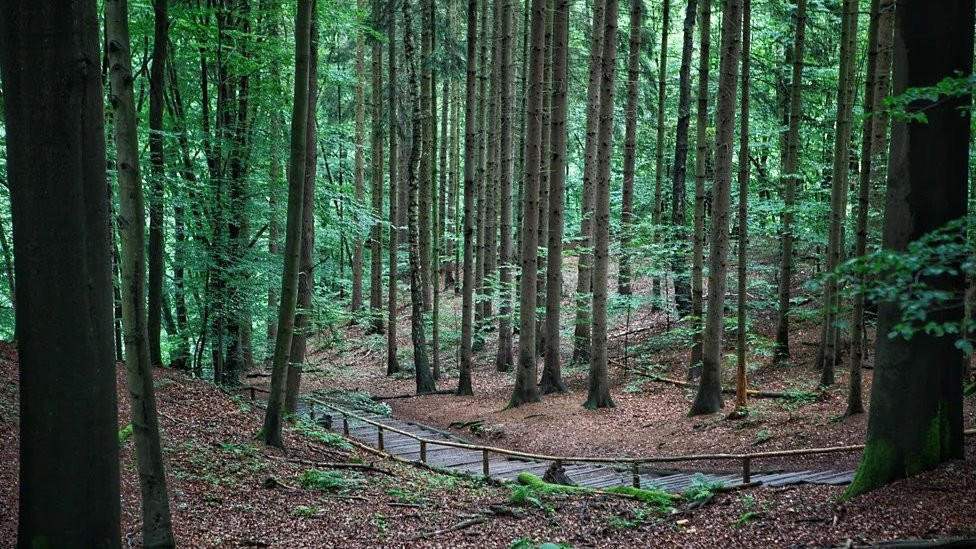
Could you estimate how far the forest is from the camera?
4855mm

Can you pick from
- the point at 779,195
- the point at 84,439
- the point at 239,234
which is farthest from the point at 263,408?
the point at 779,195

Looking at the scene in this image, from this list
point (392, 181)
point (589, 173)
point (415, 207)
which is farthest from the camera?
point (392, 181)

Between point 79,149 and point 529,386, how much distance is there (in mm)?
13130

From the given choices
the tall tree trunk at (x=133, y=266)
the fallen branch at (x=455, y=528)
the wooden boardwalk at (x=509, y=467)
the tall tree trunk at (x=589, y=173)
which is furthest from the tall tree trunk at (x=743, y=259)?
the tall tree trunk at (x=133, y=266)

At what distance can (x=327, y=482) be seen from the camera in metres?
9.98

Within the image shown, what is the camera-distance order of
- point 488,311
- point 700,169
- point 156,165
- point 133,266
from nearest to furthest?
point 133,266 < point 156,165 < point 700,169 < point 488,311

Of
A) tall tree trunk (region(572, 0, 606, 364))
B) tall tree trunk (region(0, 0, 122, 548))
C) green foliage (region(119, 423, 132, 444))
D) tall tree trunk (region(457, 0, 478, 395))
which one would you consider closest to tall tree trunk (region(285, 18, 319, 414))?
green foliage (region(119, 423, 132, 444))

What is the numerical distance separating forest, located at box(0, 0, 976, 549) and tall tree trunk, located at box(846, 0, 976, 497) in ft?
0.08

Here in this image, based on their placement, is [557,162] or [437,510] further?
[557,162]

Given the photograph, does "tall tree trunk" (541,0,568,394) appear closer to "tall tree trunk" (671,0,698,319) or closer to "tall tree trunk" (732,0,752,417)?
"tall tree trunk" (732,0,752,417)

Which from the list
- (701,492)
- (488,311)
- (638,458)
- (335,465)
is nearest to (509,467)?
(638,458)

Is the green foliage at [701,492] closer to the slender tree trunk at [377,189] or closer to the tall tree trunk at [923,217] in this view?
the tall tree trunk at [923,217]

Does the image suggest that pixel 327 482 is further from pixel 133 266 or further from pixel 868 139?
pixel 868 139

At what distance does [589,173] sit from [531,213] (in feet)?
9.80
